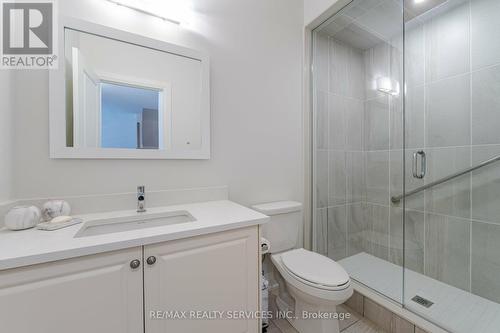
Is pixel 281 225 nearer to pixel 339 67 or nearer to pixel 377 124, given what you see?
pixel 377 124

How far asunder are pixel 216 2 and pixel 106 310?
1793mm

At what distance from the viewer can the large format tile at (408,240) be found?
1.78 m

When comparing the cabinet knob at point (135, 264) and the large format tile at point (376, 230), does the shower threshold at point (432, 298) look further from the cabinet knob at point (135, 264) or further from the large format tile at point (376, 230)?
the cabinet knob at point (135, 264)

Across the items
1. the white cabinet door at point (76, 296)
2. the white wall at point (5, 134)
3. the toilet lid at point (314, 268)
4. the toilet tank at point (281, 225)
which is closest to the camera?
the white cabinet door at point (76, 296)

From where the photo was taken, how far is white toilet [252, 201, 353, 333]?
3.65ft

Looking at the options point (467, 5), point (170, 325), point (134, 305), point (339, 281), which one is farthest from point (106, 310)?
point (467, 5)

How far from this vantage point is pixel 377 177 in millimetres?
2072

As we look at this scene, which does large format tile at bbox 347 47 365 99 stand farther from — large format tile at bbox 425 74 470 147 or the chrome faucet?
the chrome faucet

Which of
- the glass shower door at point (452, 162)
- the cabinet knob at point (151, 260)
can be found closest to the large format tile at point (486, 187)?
the glass shower door at point (452, 162)

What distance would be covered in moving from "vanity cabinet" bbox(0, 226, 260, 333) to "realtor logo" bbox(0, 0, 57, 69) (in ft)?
3.20

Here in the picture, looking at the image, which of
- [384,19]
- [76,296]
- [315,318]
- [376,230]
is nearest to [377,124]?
[384,19]

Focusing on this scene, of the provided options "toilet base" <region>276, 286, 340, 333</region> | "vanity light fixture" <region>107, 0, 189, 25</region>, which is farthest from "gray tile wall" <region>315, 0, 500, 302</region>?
"vanity light fixture" <region>107, 0, 189, 25</region>

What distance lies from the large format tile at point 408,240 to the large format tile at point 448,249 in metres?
0.04

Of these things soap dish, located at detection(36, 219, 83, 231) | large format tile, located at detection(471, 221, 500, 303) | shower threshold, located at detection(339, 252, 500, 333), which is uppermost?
soap dish, located at detection(36, 219, 83, 231)
